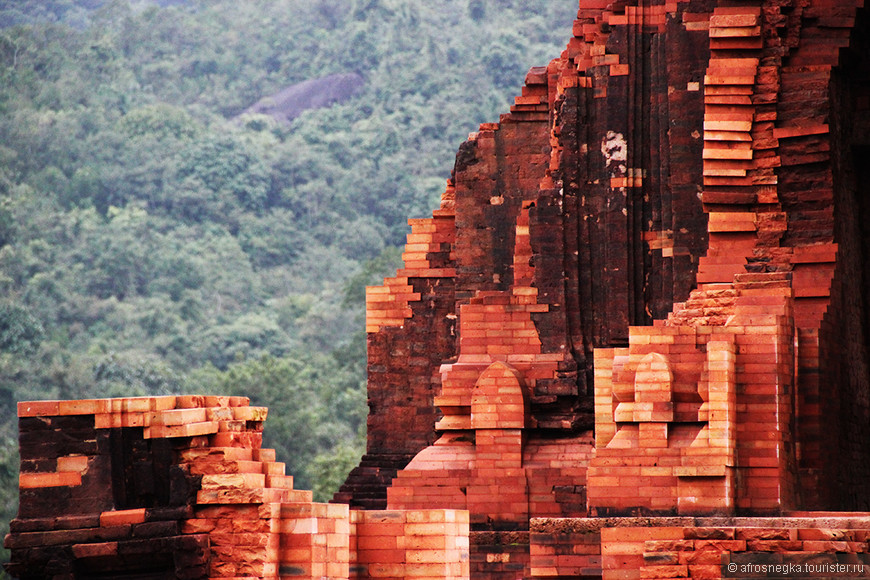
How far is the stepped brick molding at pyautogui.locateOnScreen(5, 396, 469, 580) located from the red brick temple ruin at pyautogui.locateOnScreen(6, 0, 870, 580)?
0.09 ft

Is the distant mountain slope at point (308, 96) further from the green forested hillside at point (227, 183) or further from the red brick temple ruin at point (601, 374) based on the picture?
the red brick temple ruin at point (601, 374)

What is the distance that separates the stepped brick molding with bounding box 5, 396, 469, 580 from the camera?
21359 mm

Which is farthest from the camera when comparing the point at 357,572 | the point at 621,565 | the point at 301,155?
the point at 301,155

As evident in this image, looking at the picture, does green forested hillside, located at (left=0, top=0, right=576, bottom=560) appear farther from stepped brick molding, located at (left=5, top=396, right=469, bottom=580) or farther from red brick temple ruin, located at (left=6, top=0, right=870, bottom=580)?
stepped brick molding, located at (left=5, top=396, right=469, bottom=580)

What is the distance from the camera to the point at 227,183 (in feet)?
414

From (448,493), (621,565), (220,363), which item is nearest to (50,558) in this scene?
(621,565)

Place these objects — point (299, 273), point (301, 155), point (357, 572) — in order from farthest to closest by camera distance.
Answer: point (301, 155) → point (299, 273) → point (357, 572)

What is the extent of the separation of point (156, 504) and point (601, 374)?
942 cm

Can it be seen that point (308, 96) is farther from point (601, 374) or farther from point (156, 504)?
point (156, 504)

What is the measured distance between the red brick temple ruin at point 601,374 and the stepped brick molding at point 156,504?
0.03 metres

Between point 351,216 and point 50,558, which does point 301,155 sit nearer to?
point 351,216

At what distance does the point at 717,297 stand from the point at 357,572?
29.7 feet

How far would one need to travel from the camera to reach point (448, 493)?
35312 millimetres

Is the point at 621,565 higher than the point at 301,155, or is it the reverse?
the point at 301,155
